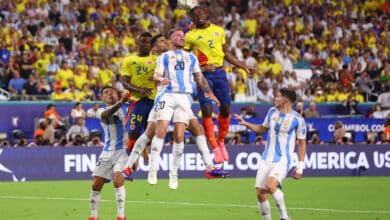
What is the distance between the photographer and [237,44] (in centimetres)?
3916

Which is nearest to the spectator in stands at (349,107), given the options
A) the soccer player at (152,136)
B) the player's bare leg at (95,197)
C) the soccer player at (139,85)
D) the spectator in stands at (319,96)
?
the spectator in stands at (319,96)

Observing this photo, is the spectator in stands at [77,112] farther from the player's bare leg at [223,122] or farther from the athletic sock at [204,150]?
the athletic sock at [204,150]

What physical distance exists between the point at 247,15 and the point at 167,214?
73.1 feet

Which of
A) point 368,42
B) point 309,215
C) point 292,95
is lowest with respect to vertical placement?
point 309,215

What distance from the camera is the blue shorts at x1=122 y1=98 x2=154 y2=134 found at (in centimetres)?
2144

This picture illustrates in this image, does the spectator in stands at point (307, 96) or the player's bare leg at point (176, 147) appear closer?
the player's bare leg at point (176, 147)

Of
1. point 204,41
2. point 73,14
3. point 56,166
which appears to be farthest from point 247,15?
point 204,41

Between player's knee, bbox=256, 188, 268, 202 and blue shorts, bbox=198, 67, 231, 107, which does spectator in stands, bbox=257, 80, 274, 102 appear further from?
player's knee, bbox=256, 188, 268, 202

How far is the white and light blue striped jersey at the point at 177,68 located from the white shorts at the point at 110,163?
4.83ft

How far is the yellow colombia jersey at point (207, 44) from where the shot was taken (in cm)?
2105

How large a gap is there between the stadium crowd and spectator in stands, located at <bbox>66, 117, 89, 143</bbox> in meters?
1.50

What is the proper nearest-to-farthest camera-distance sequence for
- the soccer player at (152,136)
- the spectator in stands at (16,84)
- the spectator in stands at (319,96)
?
1. the soccer player at (152,136)
2. the spectator in stands at (16,84)
3. the spectator in stands at (319,96)

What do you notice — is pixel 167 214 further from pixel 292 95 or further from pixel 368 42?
pixel 368 42

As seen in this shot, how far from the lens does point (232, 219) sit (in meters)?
19.8
